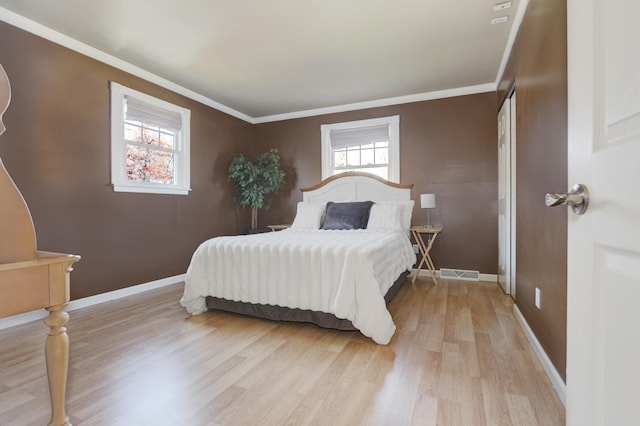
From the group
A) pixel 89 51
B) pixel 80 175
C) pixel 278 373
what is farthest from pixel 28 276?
pixel 89 51

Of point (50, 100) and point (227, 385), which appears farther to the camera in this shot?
point (50, 100)

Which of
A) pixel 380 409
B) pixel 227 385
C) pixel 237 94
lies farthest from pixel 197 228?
pixel 380 409

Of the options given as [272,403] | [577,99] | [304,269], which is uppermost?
[577,99]

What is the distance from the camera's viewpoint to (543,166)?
6.20 feet

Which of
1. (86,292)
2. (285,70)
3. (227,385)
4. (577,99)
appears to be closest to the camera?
(577,99)

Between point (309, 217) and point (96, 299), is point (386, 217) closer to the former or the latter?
point (309, 217)

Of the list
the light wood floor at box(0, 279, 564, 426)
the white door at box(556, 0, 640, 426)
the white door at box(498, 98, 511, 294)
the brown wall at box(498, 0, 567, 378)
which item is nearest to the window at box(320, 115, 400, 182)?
the white door at box(498, 98, 511, 294)

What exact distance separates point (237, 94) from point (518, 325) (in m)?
4.17

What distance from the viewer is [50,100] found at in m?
2.81

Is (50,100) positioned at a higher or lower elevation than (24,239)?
higher

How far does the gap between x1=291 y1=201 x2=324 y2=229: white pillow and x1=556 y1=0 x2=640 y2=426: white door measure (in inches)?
134

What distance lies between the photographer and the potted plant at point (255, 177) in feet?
15.7

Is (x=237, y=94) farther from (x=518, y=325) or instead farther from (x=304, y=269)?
(x=518, y=325)

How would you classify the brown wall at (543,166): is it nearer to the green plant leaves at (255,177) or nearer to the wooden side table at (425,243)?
the wooden side table at (425,243)
